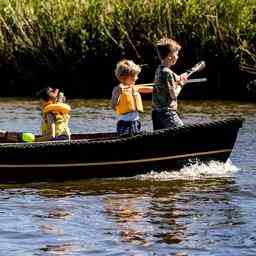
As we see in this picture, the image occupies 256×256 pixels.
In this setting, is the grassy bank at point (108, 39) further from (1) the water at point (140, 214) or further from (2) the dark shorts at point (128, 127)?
(2) the dark shorts at point (128, 127)

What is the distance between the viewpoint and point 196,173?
1376 cm

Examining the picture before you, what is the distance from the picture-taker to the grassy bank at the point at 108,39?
27.3 m

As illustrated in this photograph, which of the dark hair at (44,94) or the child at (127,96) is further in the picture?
the dark hair at (44,94)

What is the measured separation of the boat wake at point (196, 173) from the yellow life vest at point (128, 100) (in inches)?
34.2

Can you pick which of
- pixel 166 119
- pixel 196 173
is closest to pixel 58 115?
pixel 166 119

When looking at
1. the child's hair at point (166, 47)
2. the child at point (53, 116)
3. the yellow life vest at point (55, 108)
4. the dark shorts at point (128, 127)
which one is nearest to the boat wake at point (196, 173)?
the dark shorts at point (128, 127)

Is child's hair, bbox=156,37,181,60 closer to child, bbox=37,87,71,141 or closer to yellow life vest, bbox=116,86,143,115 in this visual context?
yellow life vest, bbox=116,86,143,115

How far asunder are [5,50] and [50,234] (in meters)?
21.4

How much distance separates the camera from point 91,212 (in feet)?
36.1

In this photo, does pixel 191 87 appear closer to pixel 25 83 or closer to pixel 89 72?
pixel 89 72

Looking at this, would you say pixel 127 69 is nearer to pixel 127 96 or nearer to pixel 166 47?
pixel 127 96

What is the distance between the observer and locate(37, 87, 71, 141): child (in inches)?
538

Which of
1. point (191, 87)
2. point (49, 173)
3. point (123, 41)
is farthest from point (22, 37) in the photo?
point (49, 173)

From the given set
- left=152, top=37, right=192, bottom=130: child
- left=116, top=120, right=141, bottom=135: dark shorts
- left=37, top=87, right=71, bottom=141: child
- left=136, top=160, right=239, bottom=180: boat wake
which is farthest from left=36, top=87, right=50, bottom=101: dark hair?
left=136, top=160, right=239, bottom=180: boat wake
